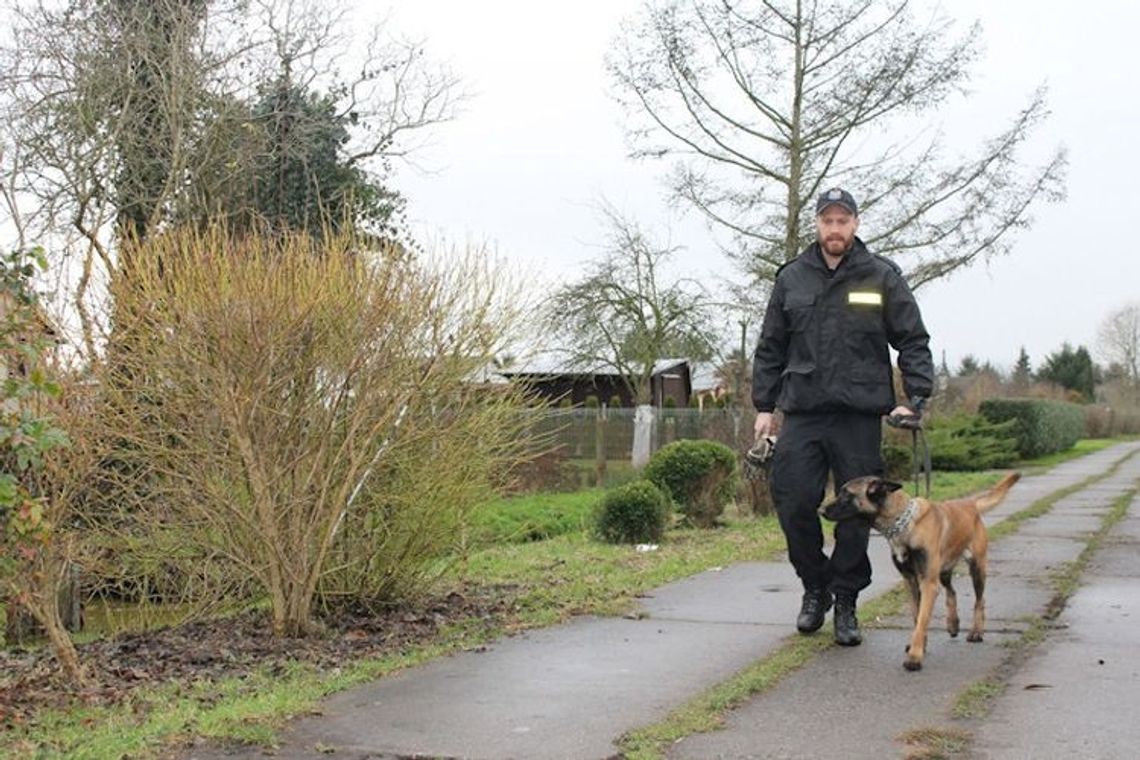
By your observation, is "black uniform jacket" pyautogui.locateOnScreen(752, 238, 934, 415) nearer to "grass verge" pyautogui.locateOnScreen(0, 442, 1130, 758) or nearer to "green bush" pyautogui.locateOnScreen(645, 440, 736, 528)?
"grass verge" pyautogui.locateOnScreen(0, 442, 1130, 758)

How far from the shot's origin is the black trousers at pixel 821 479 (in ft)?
19.8

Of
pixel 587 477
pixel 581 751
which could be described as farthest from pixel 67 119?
pixel 581 751

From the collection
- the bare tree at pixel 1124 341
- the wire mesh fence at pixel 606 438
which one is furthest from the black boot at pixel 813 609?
the bare tree at pixel 1124 341

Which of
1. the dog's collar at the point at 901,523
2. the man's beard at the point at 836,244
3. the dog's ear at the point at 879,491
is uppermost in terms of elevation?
the man's beard at the point at 836,244

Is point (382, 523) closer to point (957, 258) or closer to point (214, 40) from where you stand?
point (957, 258)

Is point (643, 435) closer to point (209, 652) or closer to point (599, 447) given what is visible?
point (599, 447)

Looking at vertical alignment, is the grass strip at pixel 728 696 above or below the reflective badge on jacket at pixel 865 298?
below

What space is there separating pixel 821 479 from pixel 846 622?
0.70 metres

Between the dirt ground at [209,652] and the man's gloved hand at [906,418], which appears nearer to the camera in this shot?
the dirt ground at [209,652]

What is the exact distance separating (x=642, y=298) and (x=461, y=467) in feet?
93.1

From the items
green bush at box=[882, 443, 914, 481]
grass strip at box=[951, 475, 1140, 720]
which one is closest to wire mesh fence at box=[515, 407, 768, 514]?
green bush at box=[882, 443, 914, 481]

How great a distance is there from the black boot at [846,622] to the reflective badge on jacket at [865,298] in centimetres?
136

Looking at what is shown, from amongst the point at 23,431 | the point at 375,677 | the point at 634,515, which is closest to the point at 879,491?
the point at 375,677

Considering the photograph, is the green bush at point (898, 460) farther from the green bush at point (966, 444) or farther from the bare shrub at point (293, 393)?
the bare shrub at point (293, 393)
